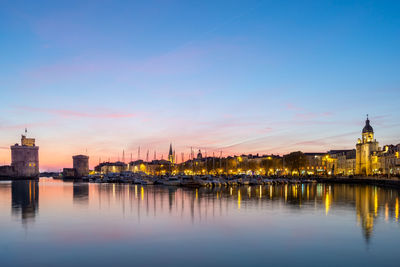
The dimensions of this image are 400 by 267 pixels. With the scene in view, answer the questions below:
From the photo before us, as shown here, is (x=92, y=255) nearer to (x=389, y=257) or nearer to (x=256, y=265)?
(x=256, y=265)

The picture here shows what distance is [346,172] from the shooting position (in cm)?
16300

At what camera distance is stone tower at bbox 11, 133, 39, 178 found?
591 ft

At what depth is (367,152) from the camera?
13800cm

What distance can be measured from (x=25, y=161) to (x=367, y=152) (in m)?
159

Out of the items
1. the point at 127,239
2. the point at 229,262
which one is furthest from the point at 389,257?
the point at 127,239

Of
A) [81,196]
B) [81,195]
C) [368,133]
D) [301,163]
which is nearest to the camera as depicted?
[81,196]

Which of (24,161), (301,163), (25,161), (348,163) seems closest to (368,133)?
(348,163)

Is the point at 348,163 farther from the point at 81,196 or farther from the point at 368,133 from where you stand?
the point at 81,196

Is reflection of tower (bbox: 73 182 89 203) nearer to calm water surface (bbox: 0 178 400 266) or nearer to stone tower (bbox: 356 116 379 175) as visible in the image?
calm water surface (bbox: 0 178 400 266)

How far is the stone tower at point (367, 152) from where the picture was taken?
136 metres

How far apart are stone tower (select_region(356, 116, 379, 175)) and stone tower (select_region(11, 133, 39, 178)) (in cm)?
14959

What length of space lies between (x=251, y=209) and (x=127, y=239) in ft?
55.2

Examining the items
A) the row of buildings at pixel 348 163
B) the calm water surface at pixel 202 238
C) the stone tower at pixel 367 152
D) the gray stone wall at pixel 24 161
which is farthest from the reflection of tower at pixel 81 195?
the gray stone wall at pixel 24 161

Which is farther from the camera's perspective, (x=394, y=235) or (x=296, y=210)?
(x=296, y=210)
